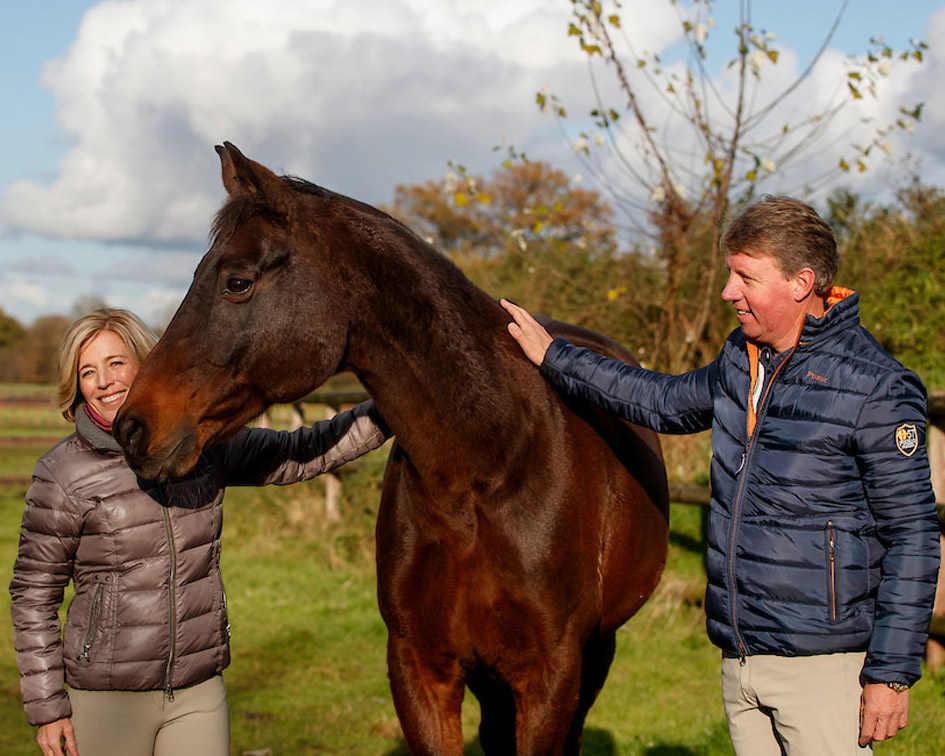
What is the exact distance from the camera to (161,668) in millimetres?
2742

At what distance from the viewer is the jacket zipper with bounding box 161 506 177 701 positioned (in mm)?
2758

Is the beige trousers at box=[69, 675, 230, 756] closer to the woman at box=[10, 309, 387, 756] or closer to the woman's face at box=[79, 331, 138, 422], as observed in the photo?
the woman at box=[10, 309, 387, 756]

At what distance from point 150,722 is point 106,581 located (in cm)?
45

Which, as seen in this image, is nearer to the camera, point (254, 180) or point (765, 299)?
point (765, 299)

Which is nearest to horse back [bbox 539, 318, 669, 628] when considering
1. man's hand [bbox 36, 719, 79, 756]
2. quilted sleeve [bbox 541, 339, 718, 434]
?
quilted sleeve [bbox 541, 339, 718, 434]

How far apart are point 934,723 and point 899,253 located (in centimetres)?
475

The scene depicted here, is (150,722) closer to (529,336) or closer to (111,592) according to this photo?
(111,592)

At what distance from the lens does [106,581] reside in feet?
9.01

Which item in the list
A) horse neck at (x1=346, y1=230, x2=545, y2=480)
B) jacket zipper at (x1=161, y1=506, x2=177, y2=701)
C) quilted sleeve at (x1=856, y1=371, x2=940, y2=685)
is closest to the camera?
quilted sleeve at (x1=856, y1=371, x2=940, y2=685)

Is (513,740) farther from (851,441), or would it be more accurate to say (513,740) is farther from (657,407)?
(851,441)

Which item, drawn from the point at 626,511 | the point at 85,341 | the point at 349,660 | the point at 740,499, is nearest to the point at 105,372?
the point at 85,341

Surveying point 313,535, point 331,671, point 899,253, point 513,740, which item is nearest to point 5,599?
point 313,535

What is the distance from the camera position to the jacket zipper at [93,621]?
2.72 meters

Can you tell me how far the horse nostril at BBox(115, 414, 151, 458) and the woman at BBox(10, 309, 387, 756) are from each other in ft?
1.35
